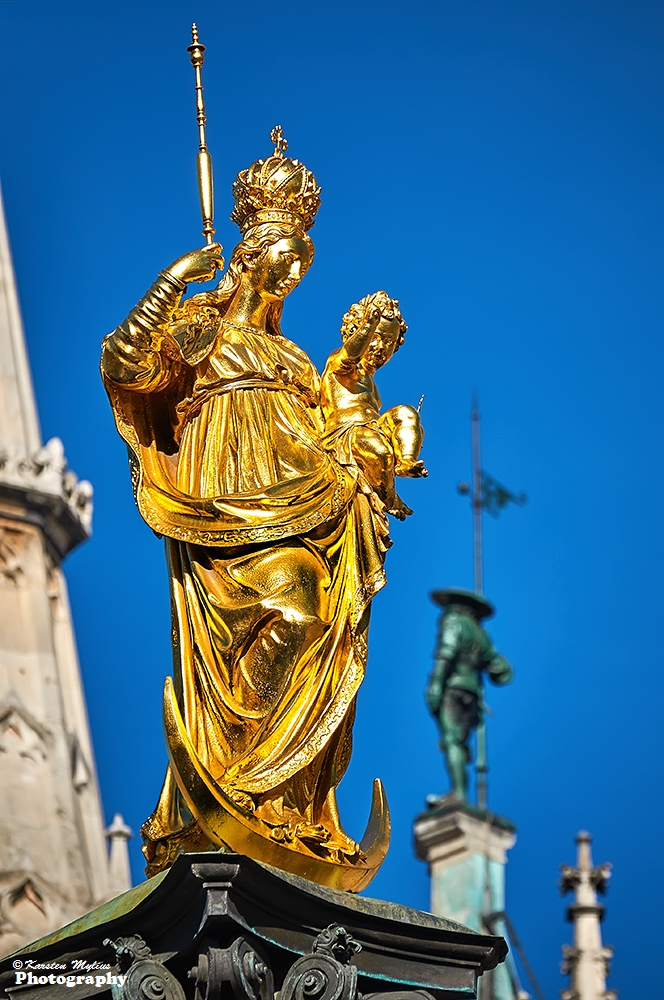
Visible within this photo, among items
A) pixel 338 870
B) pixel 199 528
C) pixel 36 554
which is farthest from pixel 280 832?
pixel 36 554

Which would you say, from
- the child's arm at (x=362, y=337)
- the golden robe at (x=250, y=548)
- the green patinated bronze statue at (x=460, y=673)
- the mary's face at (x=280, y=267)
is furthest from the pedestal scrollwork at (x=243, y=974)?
the green patinated bronze statue at (x=460, y=673)

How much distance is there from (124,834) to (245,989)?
1244 centimetres

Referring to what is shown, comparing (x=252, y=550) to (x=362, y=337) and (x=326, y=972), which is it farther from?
(x=326, y=972)

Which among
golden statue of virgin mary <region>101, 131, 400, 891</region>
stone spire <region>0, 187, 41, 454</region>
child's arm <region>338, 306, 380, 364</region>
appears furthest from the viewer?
stone spire <region>0, 187, 41, 454</region>

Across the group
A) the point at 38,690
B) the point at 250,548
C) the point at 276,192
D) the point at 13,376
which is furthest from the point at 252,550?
the point at 13,376

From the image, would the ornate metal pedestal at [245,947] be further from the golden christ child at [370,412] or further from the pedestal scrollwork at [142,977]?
the golden christ child at [370,412]

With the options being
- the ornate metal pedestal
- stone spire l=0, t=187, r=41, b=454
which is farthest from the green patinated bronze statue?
the ornate metal pedestal

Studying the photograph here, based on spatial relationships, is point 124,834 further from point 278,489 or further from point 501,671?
point 278,489

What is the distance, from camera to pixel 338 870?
40.6 ft

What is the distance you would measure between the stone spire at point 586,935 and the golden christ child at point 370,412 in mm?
11064

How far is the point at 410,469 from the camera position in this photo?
13484 millimetres

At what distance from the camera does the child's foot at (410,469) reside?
1345cm

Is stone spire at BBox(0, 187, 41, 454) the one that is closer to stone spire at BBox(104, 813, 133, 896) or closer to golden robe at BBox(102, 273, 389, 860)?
stone spire at BBox(104, 813, 133, 896)

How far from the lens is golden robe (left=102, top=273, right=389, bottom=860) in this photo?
1256 cm
